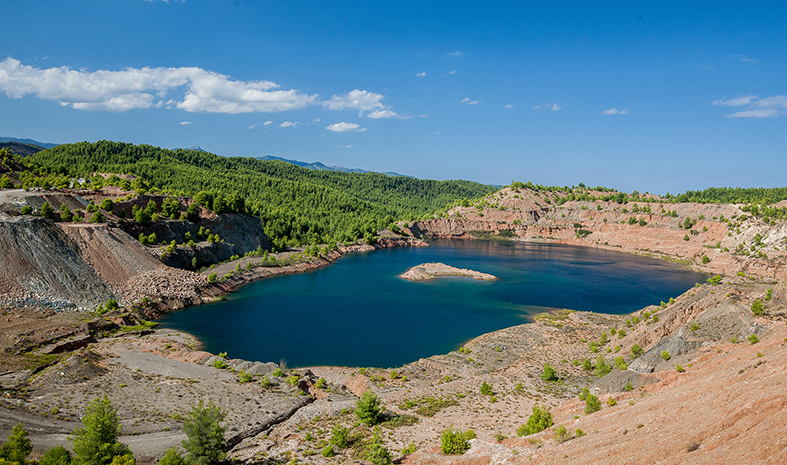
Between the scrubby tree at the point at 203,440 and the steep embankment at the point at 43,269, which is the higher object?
the steep embankment at the point at 43,269

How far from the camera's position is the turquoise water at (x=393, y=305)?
50156mm

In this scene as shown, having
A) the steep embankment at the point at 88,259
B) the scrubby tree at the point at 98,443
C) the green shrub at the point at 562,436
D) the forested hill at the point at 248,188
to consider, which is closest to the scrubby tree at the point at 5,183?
the steep embankment at the point at 88,259

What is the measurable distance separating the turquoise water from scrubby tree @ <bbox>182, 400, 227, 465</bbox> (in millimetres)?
20418

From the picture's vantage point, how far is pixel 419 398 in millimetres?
35938

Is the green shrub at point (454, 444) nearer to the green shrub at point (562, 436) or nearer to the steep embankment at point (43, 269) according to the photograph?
the green shrub at point (562, 436)

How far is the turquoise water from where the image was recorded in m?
50.2

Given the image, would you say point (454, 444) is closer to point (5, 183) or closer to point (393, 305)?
point (393, 305)

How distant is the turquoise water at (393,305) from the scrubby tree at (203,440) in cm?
2042

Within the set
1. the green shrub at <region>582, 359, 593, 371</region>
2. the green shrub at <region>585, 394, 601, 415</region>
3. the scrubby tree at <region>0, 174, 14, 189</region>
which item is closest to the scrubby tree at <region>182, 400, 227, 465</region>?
the green shrub at <region>585, 394, 601, 415</region>

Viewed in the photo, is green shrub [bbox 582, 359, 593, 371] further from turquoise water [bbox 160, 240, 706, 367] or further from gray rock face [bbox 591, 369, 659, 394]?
turquoise water [bbox 160, 240, 706, 367]

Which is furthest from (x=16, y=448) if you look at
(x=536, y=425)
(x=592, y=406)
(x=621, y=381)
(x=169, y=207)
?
(x=169, y=207)

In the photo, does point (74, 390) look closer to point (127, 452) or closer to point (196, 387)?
point (196, 387)

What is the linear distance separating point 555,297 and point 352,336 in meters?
41.4

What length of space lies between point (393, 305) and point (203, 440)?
4629 centimetres
